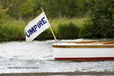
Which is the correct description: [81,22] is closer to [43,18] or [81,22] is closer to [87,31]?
[87,31]

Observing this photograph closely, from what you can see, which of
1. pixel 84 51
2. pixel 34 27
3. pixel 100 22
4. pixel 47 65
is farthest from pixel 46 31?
pixel 47 65

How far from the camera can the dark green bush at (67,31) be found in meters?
45.3

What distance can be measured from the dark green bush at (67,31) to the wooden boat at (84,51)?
2036cm

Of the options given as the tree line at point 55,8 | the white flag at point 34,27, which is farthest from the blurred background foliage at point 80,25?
the white flag at point 34,27

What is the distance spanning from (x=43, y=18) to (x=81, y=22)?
2268 centimetres

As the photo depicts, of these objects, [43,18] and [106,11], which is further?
[106,11]

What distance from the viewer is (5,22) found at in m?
48.8

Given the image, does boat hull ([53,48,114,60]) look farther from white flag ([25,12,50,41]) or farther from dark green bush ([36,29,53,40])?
dark green bush ([36,29,53,40])

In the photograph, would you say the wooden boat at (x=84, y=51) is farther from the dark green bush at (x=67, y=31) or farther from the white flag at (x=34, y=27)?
the dark green bush at (x=67, y=31)

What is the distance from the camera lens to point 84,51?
80.7ft

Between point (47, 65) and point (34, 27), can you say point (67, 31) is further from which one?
point (47, 65)

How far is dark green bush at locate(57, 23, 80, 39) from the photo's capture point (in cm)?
4528

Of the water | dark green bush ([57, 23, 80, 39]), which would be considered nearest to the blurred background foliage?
dark green bush ([57, 23, 80, 39])

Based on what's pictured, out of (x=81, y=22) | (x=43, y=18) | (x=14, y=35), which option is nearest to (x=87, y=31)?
(x=81, y=22)
